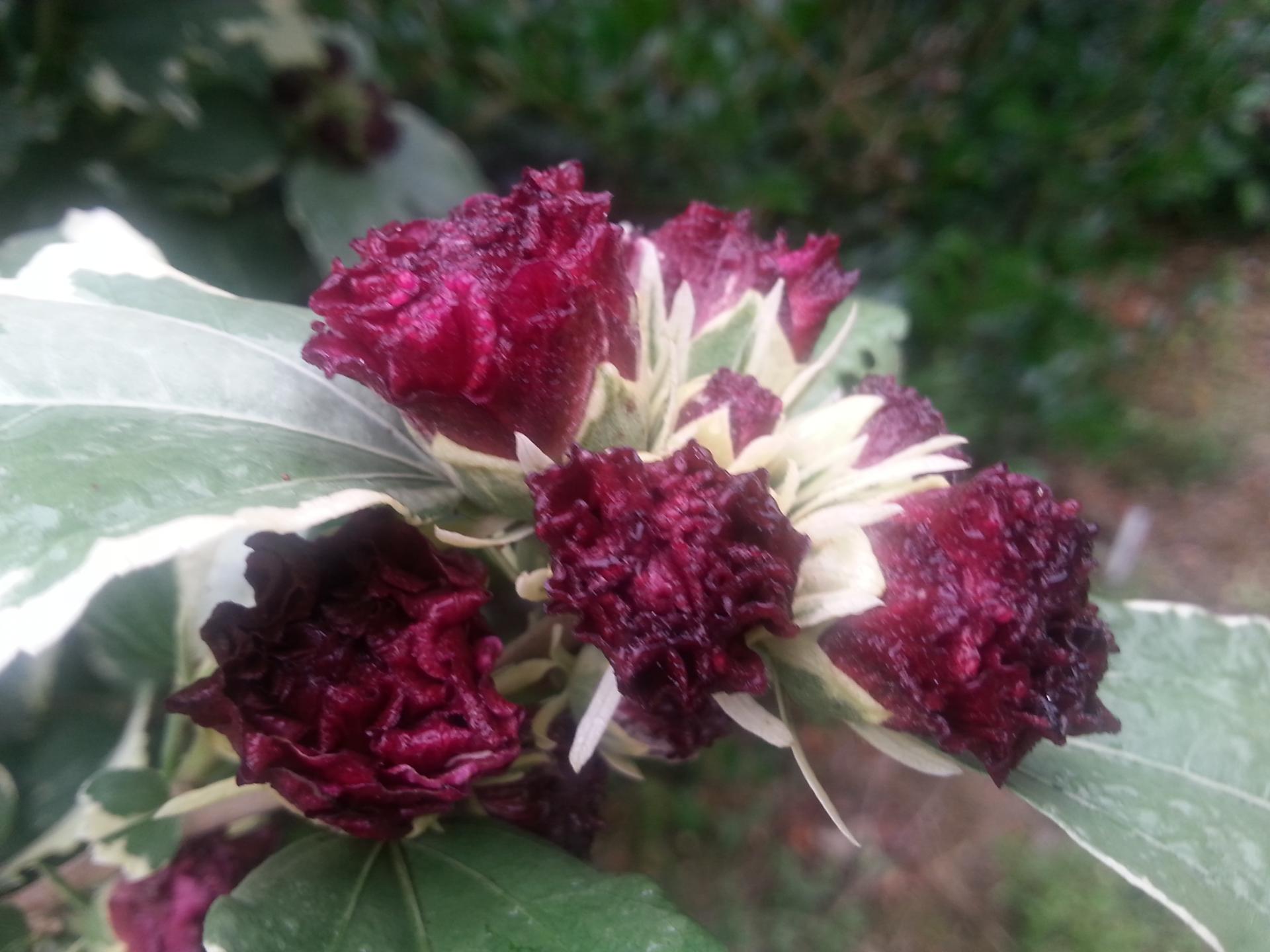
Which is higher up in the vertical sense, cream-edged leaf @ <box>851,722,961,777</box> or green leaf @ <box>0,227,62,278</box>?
green leaf @ <box>0,227,62,278</box>

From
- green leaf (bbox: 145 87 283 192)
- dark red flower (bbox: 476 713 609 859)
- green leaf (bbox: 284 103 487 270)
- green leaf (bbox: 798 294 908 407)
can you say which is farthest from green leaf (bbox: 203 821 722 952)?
green leaf (bbox: 145 87 283 192)

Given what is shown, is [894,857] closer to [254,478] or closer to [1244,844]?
[1244,844]

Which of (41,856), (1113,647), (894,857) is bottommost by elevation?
(894,857)

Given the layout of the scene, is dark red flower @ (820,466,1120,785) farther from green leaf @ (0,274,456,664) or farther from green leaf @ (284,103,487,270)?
green leaf @ (284,103,487,270)

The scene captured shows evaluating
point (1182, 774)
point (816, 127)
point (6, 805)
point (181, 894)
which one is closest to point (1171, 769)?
point (1182, 774)

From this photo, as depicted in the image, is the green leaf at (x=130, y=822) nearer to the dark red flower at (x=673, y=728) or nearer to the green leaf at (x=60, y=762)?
the green leaf at (x=60, y=762)

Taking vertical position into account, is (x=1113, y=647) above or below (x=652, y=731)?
above

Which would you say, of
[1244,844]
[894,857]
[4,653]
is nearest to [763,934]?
[894,857]
